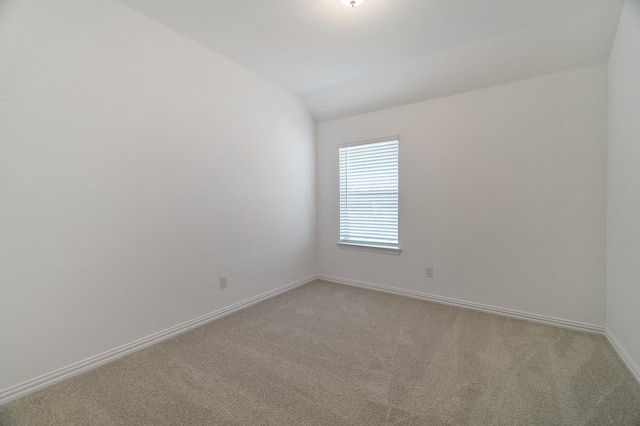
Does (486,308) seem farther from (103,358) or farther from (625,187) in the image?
(103,358)

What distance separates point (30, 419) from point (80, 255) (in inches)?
36.0

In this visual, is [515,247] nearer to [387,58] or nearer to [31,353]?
[387,58]

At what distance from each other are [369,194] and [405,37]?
6.00ft

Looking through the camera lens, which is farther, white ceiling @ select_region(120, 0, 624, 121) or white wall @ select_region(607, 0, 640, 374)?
white ceiling @ select_region(120, 0, 624, 121)

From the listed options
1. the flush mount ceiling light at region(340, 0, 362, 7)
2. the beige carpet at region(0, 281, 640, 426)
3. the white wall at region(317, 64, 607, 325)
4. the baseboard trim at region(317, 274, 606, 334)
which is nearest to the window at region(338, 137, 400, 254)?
the white wall at region(317, 64, 607, 325)

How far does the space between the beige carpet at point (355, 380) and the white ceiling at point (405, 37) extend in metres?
2.47

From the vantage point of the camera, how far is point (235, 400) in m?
1.55

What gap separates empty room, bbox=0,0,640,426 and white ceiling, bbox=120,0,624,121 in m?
0.02

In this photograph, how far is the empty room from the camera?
5.21ft

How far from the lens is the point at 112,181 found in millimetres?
1973

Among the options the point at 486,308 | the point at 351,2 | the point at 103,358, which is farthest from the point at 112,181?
the point at 486,308

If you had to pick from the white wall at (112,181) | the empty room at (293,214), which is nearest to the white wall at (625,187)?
the empty room at (293,214)

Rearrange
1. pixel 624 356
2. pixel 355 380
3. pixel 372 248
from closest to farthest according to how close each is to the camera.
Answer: pixel 355 380
pixel 624 356
pixel 372 248

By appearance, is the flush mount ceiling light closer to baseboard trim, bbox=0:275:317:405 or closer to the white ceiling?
the white ceiling
